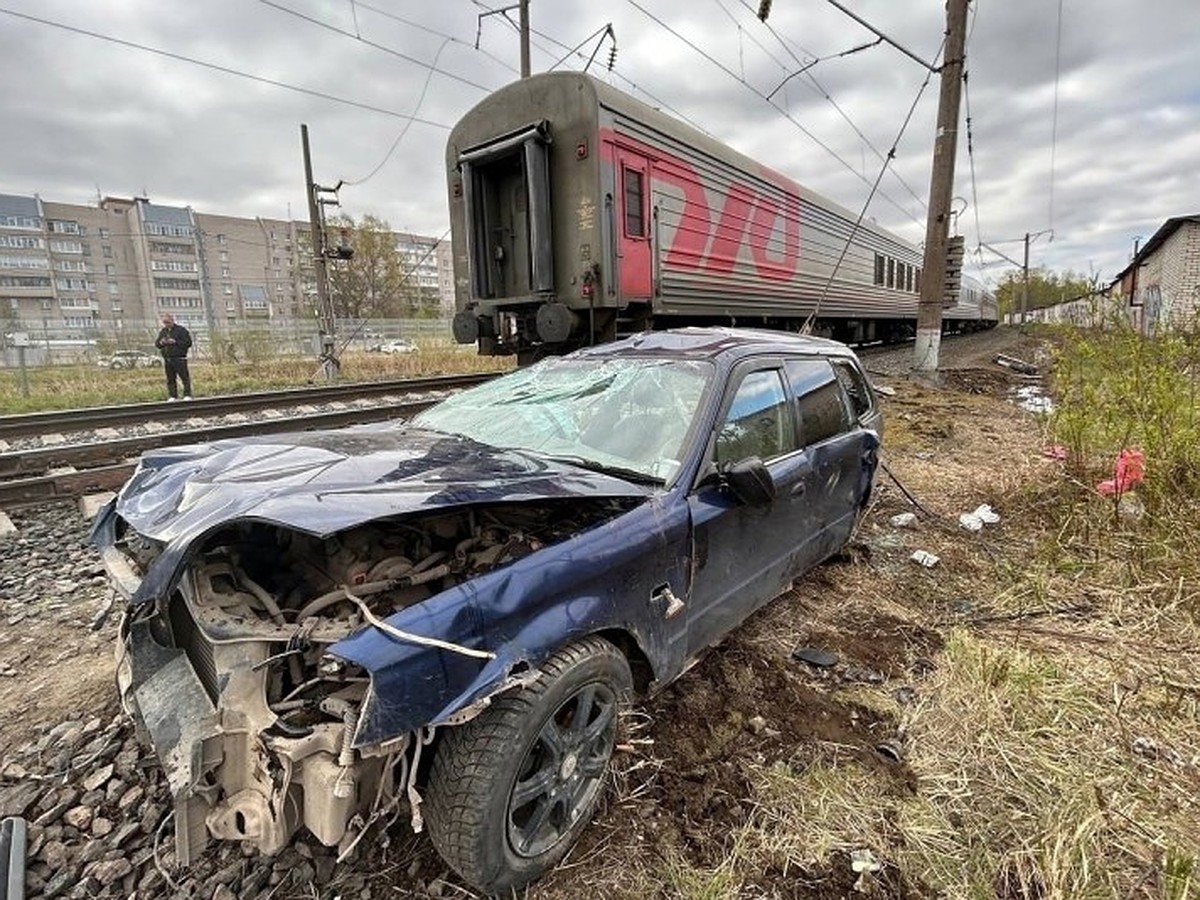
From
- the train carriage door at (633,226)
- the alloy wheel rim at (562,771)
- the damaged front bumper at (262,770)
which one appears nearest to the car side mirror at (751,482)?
A: the alloy wheel rim at (562,771)

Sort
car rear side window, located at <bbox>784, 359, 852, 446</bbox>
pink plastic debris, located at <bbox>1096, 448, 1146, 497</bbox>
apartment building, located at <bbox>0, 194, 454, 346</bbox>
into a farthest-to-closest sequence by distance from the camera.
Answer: apartment building, located at <bbox>0, 194, 454, 346</bbox> → pink plastic debris, located at <bbox>1096, 448, 1146, 497</bbox> → car rear side window, located at <bbox>784, 359, 852, 446</bbox>

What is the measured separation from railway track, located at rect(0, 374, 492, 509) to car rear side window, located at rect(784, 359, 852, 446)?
16.6 feet

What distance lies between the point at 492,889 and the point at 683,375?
1.98 meters

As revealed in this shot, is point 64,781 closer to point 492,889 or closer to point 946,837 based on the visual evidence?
point 492,889

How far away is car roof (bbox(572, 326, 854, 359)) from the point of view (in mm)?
3043

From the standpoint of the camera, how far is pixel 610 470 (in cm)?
241

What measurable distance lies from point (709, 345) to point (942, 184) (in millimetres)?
9689

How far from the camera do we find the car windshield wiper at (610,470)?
7.69 ft

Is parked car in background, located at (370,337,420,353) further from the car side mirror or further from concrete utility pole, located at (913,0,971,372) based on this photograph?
the car side mirror

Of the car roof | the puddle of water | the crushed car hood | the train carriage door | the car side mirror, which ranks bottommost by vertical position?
the puddle of water

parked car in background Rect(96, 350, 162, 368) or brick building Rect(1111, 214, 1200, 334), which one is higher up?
brick building Rect(1111, 214, 1200, 334)

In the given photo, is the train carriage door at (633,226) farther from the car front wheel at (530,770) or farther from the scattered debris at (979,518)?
the car front wheel at (530,770)

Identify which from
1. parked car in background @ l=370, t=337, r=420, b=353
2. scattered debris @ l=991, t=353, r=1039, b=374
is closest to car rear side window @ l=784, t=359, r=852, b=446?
scattered debris @ l=991, t=353, r=1039, b=374

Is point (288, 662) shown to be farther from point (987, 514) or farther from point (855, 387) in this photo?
point (987, 514)
